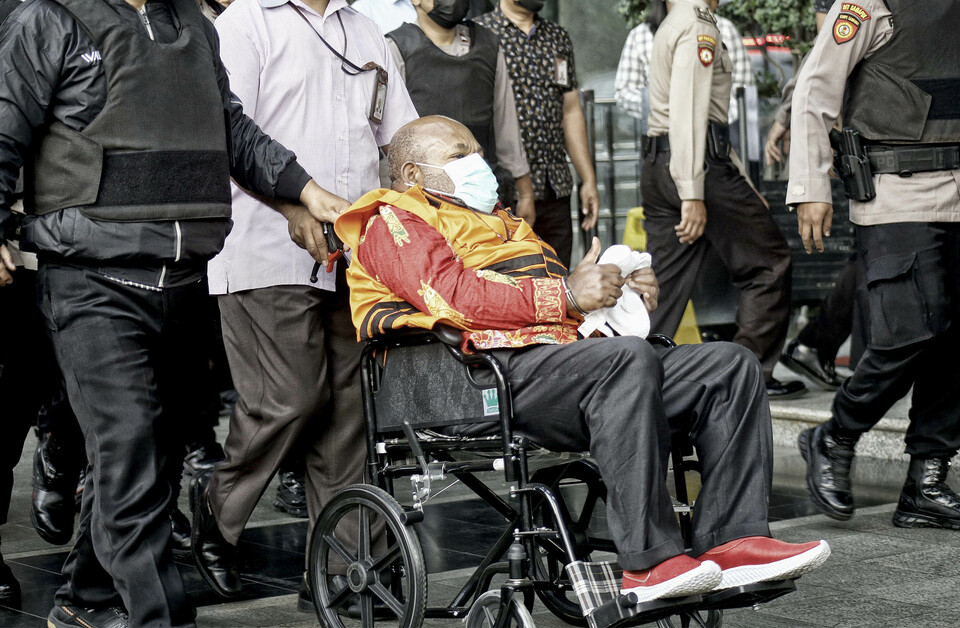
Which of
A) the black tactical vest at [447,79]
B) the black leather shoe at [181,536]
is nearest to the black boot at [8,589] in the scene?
the black leather shoe at [181,536]

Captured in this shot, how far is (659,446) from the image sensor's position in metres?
3.44

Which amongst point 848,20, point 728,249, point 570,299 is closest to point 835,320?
point 728,249

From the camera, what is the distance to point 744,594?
340cm

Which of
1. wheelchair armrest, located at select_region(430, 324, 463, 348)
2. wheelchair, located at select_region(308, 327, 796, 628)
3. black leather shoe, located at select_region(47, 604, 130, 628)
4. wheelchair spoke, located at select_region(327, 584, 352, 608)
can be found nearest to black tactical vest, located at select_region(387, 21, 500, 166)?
wheelchair, located at select_region(308, 327, 796, 628)

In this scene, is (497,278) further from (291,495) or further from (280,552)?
(291,495)

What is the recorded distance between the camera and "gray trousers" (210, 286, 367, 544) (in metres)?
4.42

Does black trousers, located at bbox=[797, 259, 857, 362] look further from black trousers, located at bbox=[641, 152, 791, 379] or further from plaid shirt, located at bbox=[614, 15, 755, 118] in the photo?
plaid shirt, located at bbox=[614, 15, 755, 118]

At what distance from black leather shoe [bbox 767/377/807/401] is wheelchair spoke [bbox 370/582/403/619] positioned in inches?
169

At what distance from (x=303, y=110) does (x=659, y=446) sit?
177 centimetres

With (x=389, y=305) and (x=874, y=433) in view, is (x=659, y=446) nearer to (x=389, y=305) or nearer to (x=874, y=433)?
(x=389, y=305)

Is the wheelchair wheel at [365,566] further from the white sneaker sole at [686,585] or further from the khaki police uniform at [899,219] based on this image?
the khaki police uniform at [899,219]

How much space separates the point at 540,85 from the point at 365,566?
3738 mm

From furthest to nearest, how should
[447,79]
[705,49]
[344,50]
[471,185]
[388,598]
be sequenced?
1. [705,49]
2. [447,79]
3. [344,50]
4. [471,185]
5. [388,598]

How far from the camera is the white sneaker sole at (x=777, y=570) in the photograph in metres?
3.40
